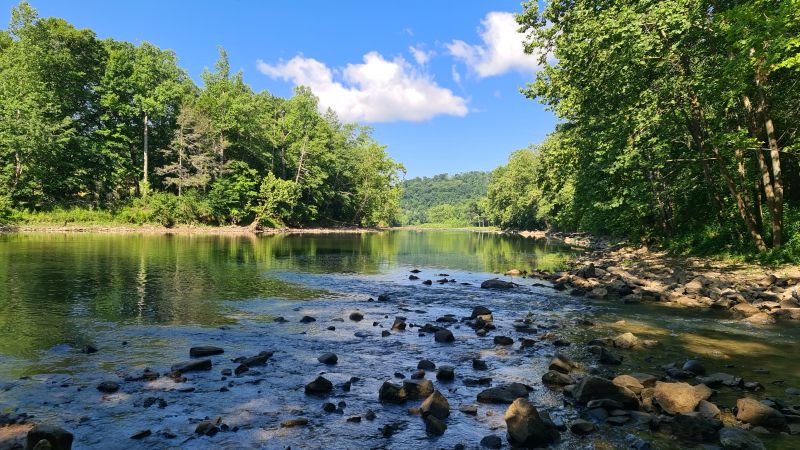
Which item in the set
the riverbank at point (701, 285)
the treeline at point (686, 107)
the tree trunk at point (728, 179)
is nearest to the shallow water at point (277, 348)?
the riverbank at point (701, 285)

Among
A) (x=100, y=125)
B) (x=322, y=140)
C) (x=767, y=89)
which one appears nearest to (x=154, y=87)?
(x=100, y=125)

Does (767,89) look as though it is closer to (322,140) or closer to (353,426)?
(353,426)

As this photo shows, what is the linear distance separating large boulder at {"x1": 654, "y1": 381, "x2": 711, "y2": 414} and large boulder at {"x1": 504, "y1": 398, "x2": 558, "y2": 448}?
2.65 metres

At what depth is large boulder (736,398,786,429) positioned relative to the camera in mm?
8258

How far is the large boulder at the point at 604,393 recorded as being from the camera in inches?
365

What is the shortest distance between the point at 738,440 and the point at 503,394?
13.1 feet

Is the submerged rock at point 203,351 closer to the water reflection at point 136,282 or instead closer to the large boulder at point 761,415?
the water reflection at point 136,282

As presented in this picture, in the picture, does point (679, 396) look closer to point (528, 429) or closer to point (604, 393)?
point (604, 393)

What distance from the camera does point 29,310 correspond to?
1670 centimetres

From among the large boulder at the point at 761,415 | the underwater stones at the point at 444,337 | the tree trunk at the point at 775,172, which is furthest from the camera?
the tree trunk at the point at 775,172

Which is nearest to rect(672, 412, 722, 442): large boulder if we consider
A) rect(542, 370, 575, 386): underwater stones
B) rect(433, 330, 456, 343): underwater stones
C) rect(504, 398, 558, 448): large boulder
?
rect(504, 398, 558, 448): large boulder

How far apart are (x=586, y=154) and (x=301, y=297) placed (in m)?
23.6

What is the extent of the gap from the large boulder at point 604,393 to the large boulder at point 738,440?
1.65 metres

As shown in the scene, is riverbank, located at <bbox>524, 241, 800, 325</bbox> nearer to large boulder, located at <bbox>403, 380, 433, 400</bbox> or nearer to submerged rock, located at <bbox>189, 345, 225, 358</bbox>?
large boulder, located at <bbox>403, 380, 433, 400</bbox>
